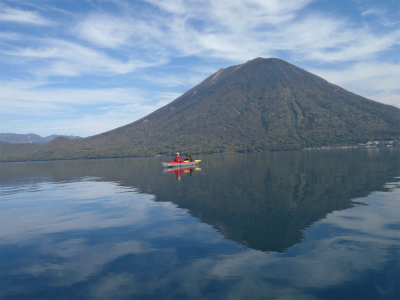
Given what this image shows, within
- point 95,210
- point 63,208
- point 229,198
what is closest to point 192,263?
point 229,198

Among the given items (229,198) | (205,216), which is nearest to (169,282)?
(205,216)

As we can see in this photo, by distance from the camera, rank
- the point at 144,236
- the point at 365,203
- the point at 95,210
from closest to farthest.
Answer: the point at 144,236 < the point at 365,203 < the point at 95,210

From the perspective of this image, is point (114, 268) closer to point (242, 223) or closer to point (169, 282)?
point (169, 282)

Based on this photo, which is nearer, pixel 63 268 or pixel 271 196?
pixel 63 268

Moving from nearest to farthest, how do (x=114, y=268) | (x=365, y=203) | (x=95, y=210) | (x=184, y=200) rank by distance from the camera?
1. (x=114, y=268)
2. (x=365, y=203)
3. (x=95, y=210)
4. (x=184, y=200)

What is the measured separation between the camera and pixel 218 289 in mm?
11672

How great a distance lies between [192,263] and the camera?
14188 millimetres

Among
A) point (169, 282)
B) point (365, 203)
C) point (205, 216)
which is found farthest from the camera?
point (365, 203)

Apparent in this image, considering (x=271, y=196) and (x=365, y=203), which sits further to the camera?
(x=271, y=196)

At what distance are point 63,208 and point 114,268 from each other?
18.2 m

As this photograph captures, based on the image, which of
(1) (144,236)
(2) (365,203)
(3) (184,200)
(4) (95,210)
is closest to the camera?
(1) (144,236)

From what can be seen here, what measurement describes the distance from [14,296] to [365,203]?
86.8ft

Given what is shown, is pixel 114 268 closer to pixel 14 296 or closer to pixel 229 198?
pixel 14 296

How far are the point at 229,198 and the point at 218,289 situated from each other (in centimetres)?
1744
